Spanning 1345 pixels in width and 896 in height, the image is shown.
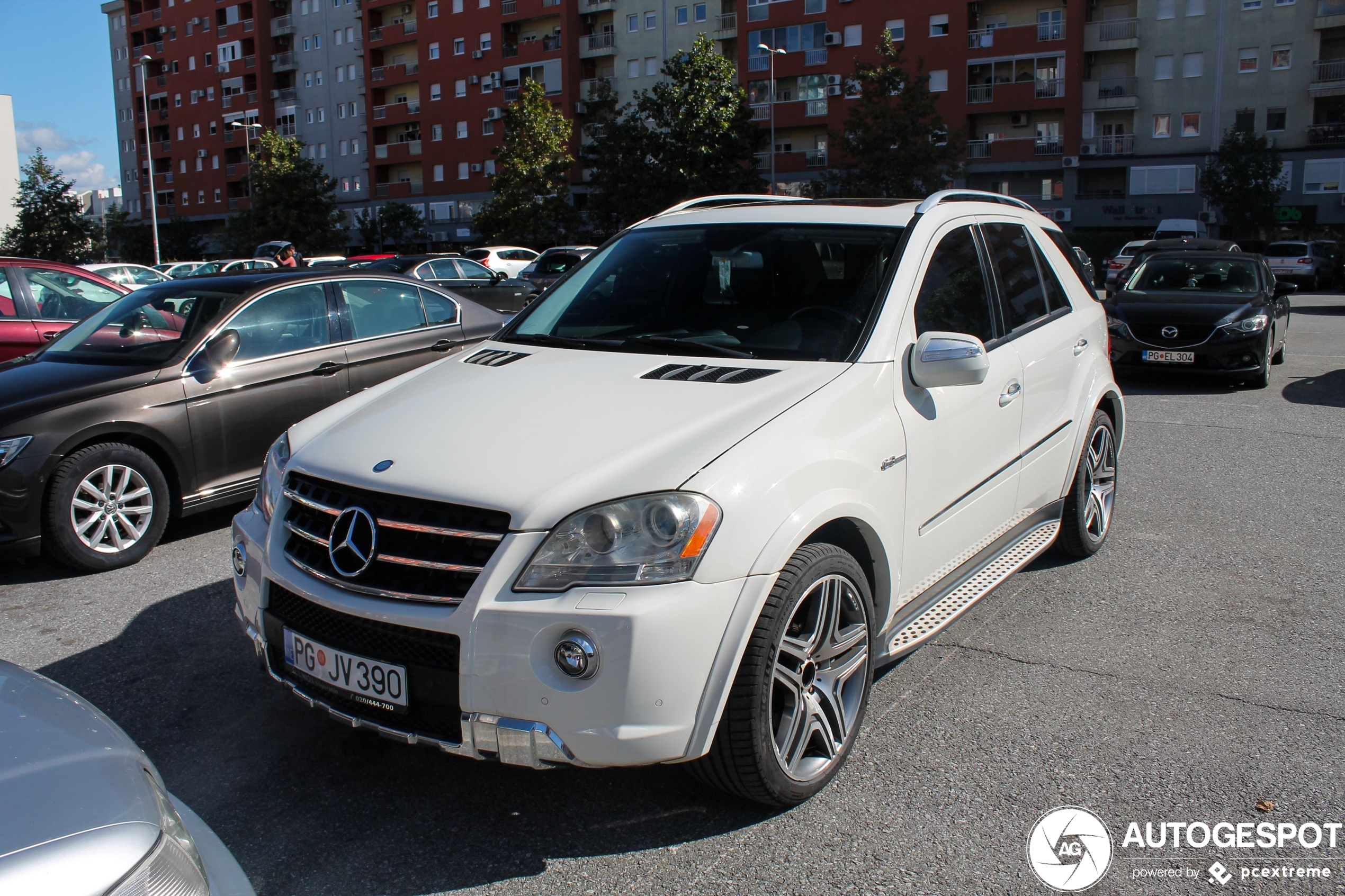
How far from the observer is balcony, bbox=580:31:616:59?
61.8 meters

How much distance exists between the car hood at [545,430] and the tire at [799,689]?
0.44 metres

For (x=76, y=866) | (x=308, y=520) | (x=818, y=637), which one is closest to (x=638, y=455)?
(x=818, y=637)

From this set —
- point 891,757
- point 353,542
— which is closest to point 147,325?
point 353,542

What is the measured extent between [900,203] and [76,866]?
3.58 metres

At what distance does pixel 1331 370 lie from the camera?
41.7 ft

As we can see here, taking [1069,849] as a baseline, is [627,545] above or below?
above

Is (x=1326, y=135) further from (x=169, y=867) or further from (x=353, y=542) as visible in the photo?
(x=169, y=867)

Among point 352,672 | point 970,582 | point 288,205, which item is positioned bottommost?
point 970,582

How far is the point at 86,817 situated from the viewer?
168cm

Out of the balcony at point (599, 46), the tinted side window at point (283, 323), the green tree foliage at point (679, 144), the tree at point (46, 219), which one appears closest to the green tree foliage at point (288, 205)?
the tree at point (46, 219)

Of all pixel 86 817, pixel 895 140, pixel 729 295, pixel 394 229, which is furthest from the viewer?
pixel 394 229

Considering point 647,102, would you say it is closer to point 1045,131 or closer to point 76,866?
point 1045,131

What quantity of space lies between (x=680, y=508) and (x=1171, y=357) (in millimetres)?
10499

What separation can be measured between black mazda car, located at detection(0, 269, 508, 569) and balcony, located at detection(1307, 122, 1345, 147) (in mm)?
54131
